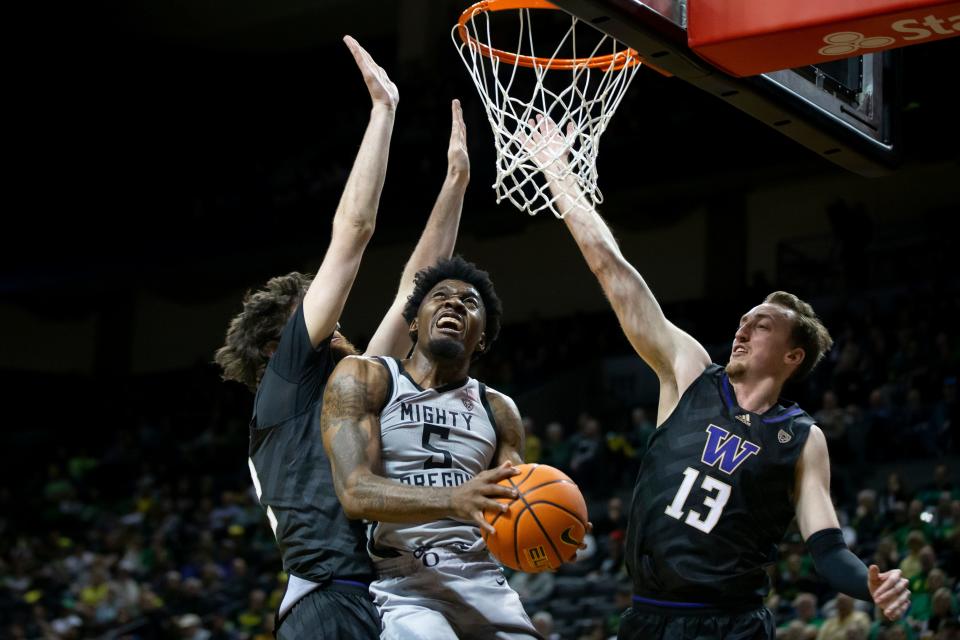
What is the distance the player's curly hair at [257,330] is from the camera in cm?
455

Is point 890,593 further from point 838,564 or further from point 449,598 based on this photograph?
point 449,598

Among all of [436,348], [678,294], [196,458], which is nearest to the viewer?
[436,348]

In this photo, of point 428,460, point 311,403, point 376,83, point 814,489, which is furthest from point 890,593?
point 376,83

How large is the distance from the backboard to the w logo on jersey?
1.05 m

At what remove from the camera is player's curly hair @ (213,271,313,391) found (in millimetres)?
4555

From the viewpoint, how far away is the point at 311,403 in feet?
13.9

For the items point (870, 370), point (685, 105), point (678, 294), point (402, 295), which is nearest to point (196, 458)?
point (678, 294)

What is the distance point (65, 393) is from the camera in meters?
20.5

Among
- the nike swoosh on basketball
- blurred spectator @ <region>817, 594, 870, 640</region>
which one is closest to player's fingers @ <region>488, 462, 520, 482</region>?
the nike swoosh on basketball

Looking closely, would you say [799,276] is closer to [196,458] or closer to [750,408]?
[196,458]

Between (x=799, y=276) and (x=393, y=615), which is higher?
(x=799, y=276)

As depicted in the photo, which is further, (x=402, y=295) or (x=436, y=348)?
(x=402, y=295)

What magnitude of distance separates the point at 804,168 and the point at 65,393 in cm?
1256

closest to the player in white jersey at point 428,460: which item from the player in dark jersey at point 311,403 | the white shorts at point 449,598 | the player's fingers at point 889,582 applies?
the white shorts at point 449,598
